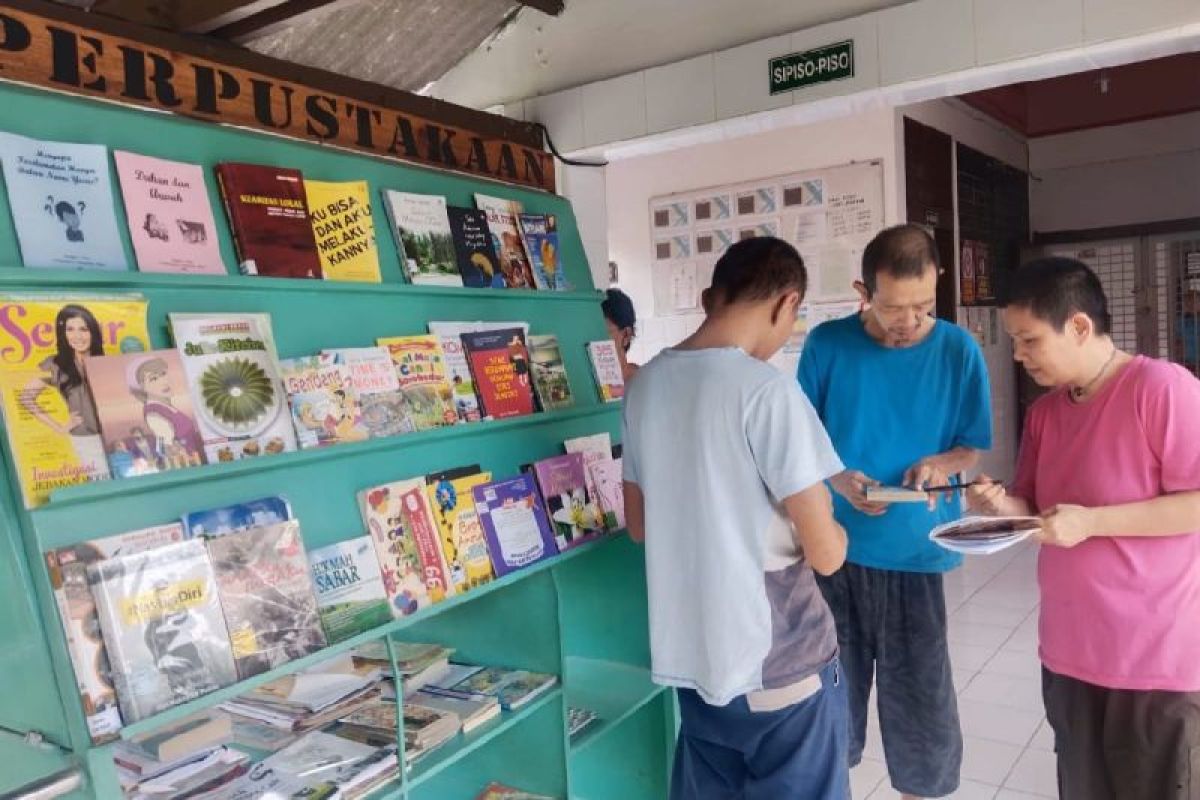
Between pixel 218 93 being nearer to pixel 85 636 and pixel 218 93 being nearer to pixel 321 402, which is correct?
pixel 321 402

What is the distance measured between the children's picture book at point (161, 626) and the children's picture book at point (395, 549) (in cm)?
39

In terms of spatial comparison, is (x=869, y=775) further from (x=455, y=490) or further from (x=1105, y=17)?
(x=1105, y=17)

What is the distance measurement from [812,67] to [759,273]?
1.49 metres

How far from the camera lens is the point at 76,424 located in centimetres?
135

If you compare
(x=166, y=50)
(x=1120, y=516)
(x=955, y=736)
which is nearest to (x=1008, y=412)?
(x=955, y=736)

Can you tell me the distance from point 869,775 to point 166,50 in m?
3.01

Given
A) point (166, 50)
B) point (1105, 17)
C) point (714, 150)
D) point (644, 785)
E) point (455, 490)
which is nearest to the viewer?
point (166, 50)

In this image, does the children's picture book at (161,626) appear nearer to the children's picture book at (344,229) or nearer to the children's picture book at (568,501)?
the children's picture book at (344,229)

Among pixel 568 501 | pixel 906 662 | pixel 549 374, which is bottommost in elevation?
pixel 906 662

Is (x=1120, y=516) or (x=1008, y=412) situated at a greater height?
(x=1120, y=516)

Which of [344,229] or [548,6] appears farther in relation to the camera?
[548,6]

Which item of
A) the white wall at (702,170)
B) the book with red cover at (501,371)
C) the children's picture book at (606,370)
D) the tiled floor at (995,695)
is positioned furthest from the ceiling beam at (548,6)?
the tiled floor at (995,695)

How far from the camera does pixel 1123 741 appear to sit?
5.78 feet

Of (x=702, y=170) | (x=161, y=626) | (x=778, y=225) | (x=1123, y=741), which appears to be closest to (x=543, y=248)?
(x=161, y=626)
